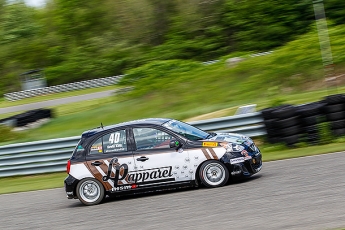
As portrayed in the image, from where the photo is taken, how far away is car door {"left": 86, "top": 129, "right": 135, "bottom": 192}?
37.0 ft

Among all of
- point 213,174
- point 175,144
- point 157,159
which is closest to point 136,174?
point 157,159

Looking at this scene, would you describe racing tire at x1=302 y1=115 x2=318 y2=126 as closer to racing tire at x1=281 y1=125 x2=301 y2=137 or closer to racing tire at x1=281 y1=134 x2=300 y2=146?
racing tire at x1=281 y1=125 x2=301 y2=137

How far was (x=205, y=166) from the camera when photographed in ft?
35.6

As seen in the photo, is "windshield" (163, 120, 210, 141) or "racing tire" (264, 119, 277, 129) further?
"racing tire" (264, 119, 277, 129)

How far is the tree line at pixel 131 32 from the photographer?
46.2 m

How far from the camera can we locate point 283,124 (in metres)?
13.9

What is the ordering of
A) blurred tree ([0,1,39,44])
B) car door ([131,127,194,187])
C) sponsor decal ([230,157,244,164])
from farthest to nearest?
1. blurred tree ([0,1,39,44])
2. car door ([131,127,194,187])
3. sponsor decal ([230,157,244,164])

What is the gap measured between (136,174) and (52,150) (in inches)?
234

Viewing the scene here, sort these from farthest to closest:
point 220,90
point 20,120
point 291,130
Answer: point 220,90 < point 20,120 < point 291,130

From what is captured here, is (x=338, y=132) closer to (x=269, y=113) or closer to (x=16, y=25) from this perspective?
(x=269, y=113)

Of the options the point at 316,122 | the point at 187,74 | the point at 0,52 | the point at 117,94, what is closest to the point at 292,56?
the point at 187,74

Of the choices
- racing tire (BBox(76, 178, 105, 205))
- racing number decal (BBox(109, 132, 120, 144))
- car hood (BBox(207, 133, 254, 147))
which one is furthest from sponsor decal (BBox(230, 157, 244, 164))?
racing tire (BBox(76, 178, 105, 205))

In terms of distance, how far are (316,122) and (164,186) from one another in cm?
458

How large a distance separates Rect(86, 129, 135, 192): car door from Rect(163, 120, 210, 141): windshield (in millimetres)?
906
